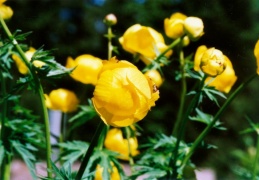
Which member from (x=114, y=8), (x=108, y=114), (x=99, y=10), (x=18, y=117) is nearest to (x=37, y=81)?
(x=108, y=114)

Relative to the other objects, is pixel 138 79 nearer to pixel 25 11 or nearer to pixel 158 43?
pixel 158 43

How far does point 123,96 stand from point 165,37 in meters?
5.68

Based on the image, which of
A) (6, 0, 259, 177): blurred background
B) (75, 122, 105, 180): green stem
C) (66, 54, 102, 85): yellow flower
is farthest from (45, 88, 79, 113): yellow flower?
(6, 0, 259, 177): blurred background

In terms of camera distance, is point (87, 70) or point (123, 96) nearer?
point (123, 96)

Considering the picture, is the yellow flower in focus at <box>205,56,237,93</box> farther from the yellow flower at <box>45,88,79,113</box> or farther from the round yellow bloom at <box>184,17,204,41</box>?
the yellow flower at <box>45,88,79,113</box>

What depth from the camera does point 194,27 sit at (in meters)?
0.95

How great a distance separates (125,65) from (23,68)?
423 mm

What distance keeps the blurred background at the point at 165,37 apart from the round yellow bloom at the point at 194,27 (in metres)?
4.73

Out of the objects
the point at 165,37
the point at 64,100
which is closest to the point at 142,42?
the point at 64,100

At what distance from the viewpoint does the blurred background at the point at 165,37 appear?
6.66m

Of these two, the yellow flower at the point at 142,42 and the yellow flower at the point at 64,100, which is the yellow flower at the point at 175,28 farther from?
the yellow flower at the point at 64,100

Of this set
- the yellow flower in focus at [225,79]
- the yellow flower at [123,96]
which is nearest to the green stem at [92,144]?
the yellow flower at [123,96]

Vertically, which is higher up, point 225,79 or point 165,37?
point 225,79

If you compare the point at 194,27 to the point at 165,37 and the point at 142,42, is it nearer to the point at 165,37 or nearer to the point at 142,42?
the point at 142,42
